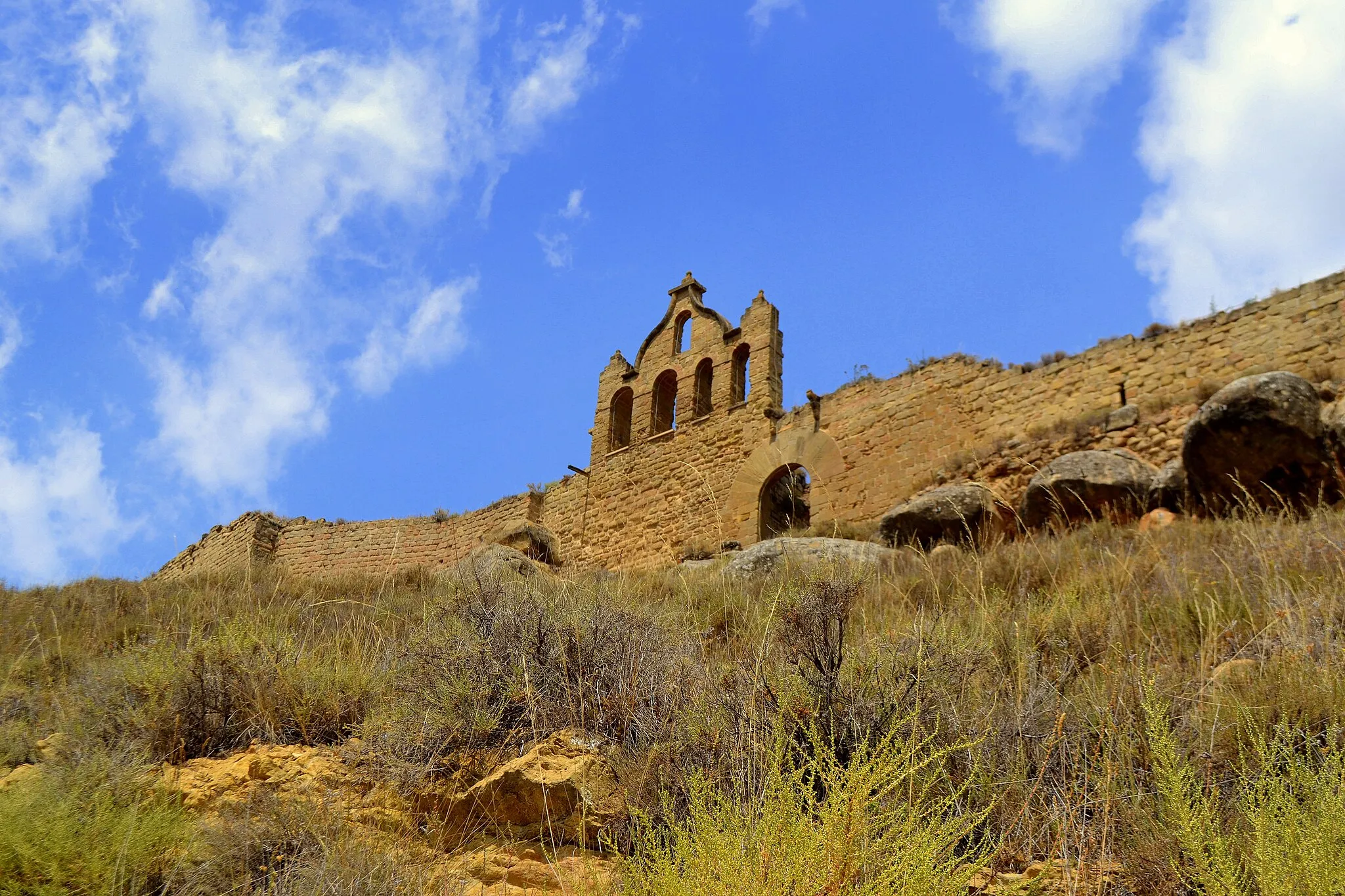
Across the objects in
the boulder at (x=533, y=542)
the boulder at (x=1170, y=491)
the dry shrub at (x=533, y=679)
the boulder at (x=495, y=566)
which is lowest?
the dry shrub at (x=533, y=679)

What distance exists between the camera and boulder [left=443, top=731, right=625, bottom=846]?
3.07 meters

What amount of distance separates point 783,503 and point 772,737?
13.7m

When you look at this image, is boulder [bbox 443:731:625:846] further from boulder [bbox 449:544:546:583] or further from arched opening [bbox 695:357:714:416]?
arched opening [bbox 695:357:714:416]

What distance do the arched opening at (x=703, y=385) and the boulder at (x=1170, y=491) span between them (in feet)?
30.0

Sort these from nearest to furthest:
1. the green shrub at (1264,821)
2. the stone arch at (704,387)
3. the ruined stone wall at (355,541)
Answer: the green shrub at (1264,821), the stone arch at (704,387), the ruined stone wall at (355,541)

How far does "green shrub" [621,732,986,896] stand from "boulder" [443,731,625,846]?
37 centimetres

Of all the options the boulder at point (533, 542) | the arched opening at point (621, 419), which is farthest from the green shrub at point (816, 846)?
the arched opening at point (621, 419)

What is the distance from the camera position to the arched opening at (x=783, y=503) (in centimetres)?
1566

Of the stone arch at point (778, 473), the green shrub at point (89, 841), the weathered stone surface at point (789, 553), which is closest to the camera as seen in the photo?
the green shrub at point (89, 841)

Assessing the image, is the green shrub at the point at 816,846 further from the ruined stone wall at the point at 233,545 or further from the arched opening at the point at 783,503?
the ruined stone wall at the point at 233,545

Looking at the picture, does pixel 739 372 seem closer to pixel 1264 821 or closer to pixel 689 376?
pixel 689 376

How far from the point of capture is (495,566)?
6516 mm

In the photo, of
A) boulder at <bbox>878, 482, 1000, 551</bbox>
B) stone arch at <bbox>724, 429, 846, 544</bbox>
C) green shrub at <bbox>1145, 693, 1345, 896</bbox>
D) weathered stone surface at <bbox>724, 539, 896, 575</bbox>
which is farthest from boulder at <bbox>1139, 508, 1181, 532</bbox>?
green shrub at <bbox>1145, 693, 1345, 896</bbox>

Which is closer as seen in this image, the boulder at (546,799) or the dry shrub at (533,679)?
the boulder at (546,799)
